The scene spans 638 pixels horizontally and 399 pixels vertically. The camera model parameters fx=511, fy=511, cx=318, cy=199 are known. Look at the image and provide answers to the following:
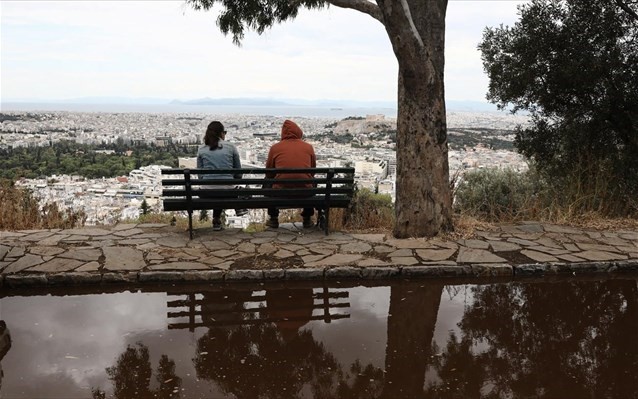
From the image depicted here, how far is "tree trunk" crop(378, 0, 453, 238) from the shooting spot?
649 centimetres

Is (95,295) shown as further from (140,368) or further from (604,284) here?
(604,284)

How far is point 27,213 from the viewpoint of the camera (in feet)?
24.4

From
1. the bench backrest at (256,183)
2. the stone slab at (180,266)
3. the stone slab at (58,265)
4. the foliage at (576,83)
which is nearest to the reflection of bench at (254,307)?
the stone slab at (180,266)

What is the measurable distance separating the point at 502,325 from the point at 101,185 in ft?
36.7

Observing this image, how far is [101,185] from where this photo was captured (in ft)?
42.3

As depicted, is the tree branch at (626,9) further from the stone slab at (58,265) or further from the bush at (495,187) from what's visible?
the stone slab at (58,265)

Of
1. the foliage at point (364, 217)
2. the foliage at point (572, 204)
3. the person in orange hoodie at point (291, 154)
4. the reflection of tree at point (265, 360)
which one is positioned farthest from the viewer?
the foliage at point (572, 204)

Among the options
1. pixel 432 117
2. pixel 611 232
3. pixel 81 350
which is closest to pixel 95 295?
pixel 81 350

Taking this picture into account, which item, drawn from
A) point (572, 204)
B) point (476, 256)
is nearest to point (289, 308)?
point (476, 256)

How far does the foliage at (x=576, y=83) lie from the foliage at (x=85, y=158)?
10696 millimetres

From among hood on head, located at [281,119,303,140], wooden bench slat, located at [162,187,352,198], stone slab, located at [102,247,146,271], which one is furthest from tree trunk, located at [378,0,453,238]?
stone slab, located at [102,247,146,271]

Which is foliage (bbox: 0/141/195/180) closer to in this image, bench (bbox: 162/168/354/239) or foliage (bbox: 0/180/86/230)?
foliage (bbox: 0/180/86/230)

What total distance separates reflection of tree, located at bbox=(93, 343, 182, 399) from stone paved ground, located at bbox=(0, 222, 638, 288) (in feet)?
5.39

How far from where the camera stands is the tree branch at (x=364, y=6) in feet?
21.0
